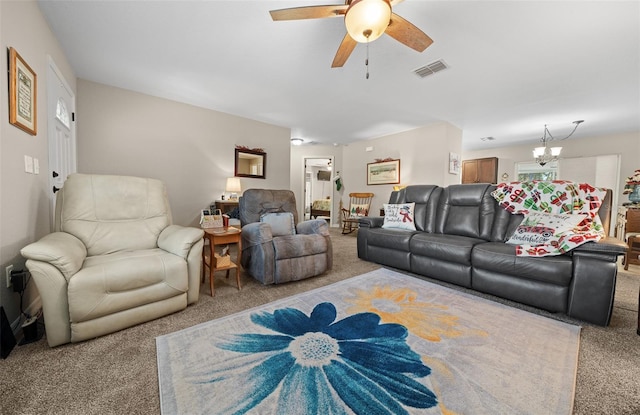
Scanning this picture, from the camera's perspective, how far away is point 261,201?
2887 millimetres

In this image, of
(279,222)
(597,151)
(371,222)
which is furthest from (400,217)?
(597,151)

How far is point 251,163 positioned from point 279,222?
2.45m

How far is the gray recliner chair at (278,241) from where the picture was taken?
94.0 inches

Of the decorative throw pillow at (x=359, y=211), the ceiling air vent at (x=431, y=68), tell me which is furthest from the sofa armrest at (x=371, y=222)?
the decorative throw pillow at (x=359, y=211)

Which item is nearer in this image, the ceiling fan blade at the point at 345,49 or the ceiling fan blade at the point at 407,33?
the ceiling fan blade at the point at 407,33

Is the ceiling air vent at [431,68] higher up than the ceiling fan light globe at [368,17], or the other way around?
the ceiling air vent at [431,68]

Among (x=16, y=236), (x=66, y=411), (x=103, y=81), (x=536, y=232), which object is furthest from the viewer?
(x=103, y=81)

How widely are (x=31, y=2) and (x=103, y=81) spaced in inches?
60.8

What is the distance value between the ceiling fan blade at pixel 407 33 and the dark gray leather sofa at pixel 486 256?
1.81 metres

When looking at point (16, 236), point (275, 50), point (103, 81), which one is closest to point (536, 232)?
point (275, 50)

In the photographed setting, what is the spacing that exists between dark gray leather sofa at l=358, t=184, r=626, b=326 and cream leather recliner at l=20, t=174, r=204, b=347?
217cm

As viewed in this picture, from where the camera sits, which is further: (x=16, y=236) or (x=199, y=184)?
(x=199, y=184)

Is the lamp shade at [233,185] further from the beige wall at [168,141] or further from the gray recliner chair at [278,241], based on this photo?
the gray recliner chair at [278,241]

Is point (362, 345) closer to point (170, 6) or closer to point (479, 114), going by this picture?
point (170, 6)
